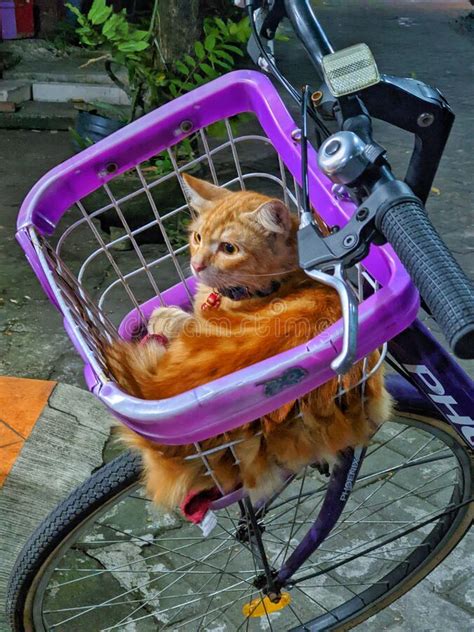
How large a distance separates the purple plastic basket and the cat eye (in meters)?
0.18

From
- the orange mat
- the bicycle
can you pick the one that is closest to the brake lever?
the bicycle

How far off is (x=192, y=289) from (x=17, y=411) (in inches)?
50.1

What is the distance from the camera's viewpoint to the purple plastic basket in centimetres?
109

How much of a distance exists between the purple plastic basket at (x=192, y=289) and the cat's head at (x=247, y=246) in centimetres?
9

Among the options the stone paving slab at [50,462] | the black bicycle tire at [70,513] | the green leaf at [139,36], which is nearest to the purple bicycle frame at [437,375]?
the black bicycle tire at [70,513]

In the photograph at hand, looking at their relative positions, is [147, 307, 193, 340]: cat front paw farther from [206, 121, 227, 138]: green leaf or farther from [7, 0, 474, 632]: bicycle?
[206, 121, 227, 138]: green leaf

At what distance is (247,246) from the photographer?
5.09 feet

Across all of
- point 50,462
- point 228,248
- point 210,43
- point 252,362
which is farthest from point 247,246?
point 210,43

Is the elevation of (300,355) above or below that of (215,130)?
above

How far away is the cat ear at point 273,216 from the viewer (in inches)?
59.2

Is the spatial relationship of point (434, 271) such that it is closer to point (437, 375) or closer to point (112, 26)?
point (437, 375)

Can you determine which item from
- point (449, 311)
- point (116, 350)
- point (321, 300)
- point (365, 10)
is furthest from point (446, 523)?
point (365, 10)

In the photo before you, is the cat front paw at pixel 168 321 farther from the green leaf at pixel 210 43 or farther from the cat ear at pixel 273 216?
the green leaf at pixel 210 43

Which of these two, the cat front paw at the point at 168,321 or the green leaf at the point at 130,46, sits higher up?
the cat front paw at the point at 168,321
